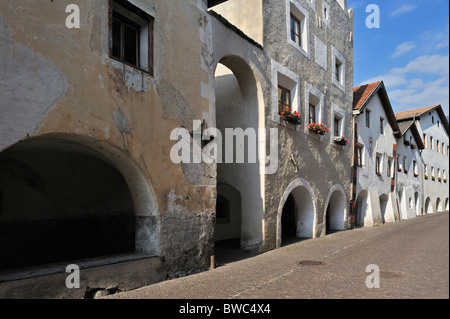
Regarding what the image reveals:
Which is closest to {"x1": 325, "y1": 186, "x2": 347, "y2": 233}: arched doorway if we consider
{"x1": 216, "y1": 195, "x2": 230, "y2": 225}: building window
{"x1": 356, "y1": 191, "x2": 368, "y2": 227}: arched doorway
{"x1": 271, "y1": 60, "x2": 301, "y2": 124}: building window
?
{"x1": 356, "y1": 191, "x2": 368, "y2": 227}: arched doorway

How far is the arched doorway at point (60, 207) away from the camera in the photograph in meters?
7.55

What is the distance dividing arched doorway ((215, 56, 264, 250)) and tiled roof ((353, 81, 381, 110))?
9088mm

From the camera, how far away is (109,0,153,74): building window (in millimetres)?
6098

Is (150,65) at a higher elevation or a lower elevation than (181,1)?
lower

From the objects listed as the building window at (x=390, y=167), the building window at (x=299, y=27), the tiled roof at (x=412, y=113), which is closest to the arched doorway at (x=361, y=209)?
the building window at (x=390, y=167)

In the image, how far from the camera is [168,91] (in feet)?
21.9

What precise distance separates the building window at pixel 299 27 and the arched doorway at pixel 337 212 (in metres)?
6.42

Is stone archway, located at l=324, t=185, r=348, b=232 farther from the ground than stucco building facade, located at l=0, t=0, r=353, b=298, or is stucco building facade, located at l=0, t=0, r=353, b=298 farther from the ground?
stucco building facade, located at l=0, t=0, r=353, b=298

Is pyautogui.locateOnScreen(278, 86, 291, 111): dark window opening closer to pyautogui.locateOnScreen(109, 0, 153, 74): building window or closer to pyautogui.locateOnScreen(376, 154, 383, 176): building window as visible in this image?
pyautogui.locateOnScreen(109, 0, 153, 74): building window

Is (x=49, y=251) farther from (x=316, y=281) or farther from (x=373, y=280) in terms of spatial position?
(x=373, y=280)

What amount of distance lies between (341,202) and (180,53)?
11.3m

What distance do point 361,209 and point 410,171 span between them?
9.49 m

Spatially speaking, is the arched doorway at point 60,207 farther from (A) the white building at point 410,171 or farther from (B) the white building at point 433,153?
(B) the white building at point 433,153

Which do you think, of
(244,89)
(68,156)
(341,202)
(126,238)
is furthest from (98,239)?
(341,202)
